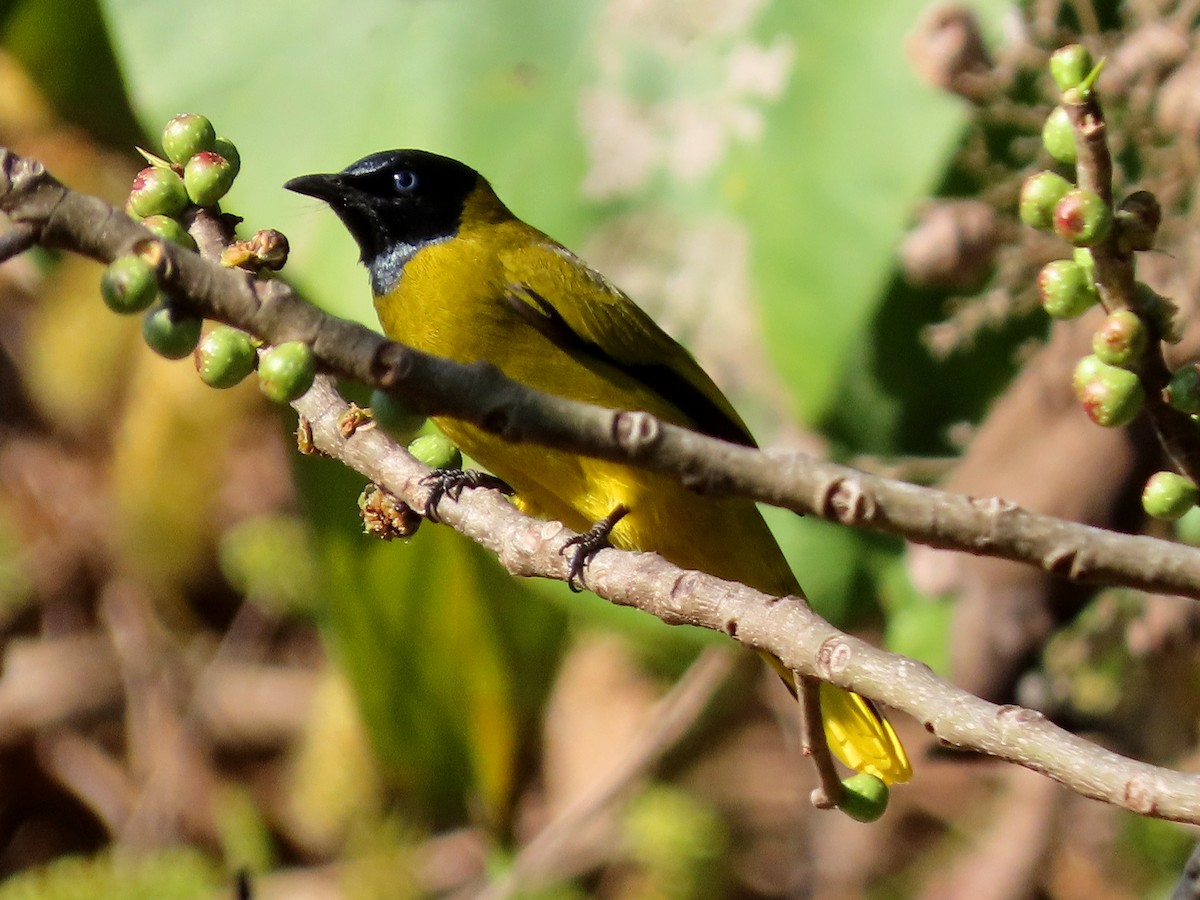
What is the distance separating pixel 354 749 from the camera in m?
3.74

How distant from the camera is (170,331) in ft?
2.90

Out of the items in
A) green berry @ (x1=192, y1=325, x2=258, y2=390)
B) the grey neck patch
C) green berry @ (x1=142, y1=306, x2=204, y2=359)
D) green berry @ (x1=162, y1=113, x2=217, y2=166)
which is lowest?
the grey neck patch

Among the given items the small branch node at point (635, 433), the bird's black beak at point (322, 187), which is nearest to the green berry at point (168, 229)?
the small branch node at point (635, 433)

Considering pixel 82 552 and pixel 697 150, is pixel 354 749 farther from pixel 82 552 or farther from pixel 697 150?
pixel 697 150

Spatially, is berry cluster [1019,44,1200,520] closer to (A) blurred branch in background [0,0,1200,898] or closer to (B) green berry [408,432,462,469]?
(A) blurred branch in background [0,0,1200,898]

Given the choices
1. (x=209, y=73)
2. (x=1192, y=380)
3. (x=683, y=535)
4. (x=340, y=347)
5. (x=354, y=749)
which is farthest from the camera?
(x=354, y=749)

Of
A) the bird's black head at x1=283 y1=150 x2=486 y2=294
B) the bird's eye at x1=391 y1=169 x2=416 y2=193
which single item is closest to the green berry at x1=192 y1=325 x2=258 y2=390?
the bird's black head at x1=283 y1=150 x2=486 y2=294

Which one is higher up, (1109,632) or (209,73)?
(209,73)

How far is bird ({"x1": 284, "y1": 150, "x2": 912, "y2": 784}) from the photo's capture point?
213 centimetres

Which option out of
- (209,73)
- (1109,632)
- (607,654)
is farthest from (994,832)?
(209,73)

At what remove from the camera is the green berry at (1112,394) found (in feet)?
3.41

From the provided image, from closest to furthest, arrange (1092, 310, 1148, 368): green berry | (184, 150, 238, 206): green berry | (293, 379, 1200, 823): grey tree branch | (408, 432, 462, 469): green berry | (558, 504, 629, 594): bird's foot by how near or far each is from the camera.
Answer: (293, 379, 1200, 823): grey tree branch < (1092, 310, 1148, 368): green berry < (184, 150, 238, 206): green berry < (558, 504, 629, 594): bird's foot < (408, 432, 462, 469): green berry

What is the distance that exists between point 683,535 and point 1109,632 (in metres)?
0.78

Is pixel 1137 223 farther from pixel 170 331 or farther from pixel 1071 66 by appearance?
pixel 170 331
